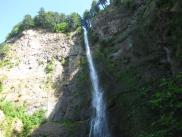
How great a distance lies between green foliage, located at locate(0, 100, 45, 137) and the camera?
90.1 feet

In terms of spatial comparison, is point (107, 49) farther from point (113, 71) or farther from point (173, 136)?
point (173, 136)

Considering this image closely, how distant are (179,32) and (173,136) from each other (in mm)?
6780

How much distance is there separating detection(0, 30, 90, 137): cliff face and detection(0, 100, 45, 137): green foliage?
0.59ft

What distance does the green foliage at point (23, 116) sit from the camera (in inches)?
1082

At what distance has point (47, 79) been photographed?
1336 inches

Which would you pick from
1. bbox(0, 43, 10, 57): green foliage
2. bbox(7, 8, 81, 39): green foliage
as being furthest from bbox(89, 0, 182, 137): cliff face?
bbox(0, 43, 10, 57): green foliage

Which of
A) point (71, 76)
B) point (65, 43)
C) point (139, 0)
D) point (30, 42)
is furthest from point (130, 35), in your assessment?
point (30, 42)

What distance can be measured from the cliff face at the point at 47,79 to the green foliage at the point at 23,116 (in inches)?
7.1

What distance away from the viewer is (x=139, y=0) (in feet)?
90.9

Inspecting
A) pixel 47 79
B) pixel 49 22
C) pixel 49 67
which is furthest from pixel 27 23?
pixel 47 79

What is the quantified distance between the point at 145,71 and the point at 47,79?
51.4 ft

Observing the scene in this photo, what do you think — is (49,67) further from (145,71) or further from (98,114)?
(145,71)

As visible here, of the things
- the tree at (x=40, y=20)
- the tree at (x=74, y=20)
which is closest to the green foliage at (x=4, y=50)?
the tree at (x=40, y=20)

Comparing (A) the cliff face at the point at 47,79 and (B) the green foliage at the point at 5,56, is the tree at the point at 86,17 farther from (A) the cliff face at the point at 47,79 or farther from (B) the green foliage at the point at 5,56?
(B) the green foliage at the point at 5,56
